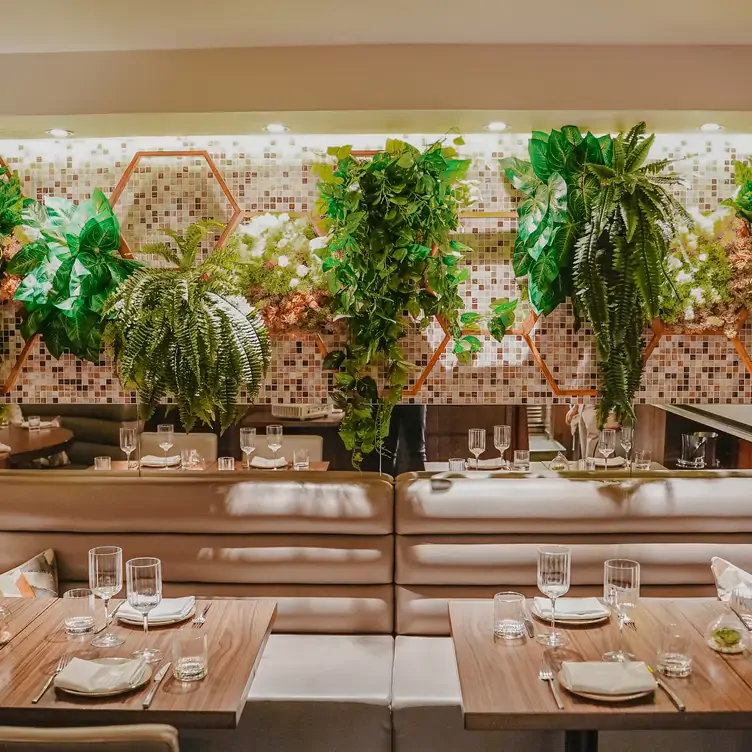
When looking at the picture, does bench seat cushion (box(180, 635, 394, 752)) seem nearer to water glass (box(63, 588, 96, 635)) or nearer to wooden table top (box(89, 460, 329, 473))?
water glass (box(63, 588, 96, 635))

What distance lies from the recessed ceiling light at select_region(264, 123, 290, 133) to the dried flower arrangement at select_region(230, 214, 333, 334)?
0.35 m

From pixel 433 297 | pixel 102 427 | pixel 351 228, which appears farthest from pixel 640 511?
pixel 102 427

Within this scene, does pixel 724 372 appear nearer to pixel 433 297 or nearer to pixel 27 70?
pixel 433 297

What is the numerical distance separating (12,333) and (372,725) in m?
2.19

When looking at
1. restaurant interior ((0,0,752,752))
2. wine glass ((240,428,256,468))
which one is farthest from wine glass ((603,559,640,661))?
wine glass ((240,428,256,468))

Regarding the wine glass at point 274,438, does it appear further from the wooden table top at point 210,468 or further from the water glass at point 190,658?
the water glass at point 190,658

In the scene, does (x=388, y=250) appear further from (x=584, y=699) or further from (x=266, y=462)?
(x=584, y=699)

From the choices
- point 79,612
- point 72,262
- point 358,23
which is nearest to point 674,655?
point 79,612

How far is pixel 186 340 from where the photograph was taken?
105 inches

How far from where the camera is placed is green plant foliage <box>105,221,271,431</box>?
8.77 ft

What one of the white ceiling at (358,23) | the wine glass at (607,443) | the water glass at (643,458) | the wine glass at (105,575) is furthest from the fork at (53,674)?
the water glass at (643,458)

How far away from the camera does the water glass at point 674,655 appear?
1950 millimetres

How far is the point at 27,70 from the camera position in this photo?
2.89m

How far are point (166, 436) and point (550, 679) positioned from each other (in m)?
1.93
